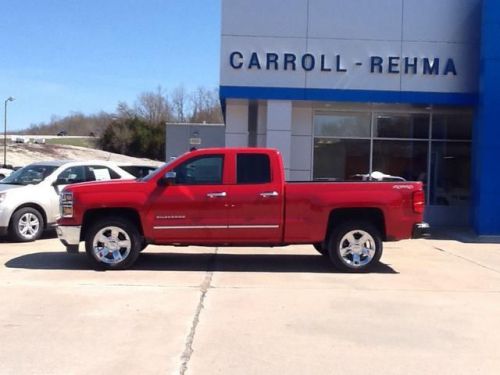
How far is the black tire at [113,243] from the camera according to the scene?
382 inches

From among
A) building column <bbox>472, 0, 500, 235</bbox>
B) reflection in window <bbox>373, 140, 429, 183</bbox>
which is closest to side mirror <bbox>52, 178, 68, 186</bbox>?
reflection in window <bbox>373, 140, 429, 183</bbox>

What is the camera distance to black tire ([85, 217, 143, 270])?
9.71 metres

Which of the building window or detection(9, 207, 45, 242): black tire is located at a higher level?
the building window

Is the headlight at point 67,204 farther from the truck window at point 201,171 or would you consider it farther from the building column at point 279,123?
the building column at point 279,123

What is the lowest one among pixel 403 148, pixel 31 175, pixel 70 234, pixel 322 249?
pixel 322 249

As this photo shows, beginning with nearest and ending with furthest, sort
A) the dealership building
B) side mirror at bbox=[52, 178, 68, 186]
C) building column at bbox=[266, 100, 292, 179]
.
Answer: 1. side mirror at bbox=[52, 178, 68, 186]
2. the dealership building
3. building column at bbox=[266, 100, 292, 179]

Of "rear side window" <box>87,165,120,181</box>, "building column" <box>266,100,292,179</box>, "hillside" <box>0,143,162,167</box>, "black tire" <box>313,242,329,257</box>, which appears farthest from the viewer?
"hillside" <box>0,143,162,167</box>

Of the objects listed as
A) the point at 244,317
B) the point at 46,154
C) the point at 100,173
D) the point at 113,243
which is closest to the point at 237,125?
the point at 100,173

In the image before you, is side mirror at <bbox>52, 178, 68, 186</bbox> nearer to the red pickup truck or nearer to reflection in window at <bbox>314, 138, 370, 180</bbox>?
the red pickup truck

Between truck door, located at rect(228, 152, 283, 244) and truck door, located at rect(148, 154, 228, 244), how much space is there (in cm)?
15

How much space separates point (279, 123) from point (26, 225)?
6.76 m

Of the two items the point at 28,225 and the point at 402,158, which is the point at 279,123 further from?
the point at 28,225

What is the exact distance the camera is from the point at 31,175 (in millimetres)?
13594

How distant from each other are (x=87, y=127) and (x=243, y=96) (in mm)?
124691
